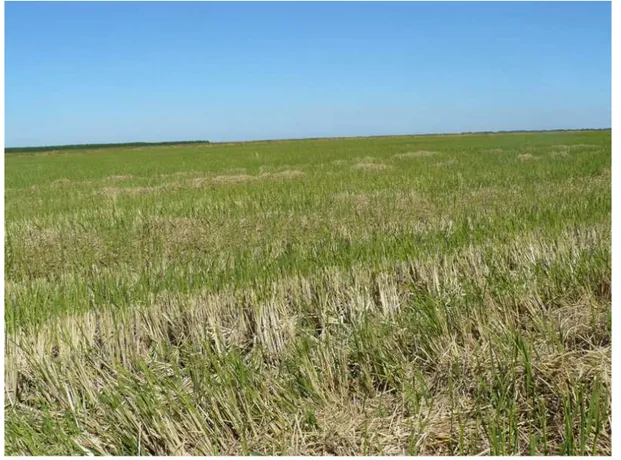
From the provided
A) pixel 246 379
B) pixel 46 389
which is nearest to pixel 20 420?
pixel 46 389

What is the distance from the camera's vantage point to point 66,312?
379 centimetres

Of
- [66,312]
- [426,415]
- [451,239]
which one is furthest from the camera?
[451,239]

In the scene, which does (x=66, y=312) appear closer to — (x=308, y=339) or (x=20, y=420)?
(x=20, y=420)

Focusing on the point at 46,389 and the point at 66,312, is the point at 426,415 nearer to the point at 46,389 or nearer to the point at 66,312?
the point at 46,389

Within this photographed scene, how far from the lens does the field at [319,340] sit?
2.35 m

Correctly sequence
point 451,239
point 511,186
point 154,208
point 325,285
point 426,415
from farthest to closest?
1. point 511,186
2. point 154,208
3. point 451,239
4. point 325,285
5. point 426,415

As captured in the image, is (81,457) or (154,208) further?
(154,208)

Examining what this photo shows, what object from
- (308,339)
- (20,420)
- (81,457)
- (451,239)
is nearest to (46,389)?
(20,420)

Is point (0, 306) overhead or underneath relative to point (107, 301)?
overhead

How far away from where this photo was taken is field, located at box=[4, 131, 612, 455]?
2.35m

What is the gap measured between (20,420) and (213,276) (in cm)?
202

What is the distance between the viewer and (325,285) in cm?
426

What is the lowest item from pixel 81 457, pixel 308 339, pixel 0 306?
pixel 81 457

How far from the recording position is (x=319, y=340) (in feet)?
10.5
